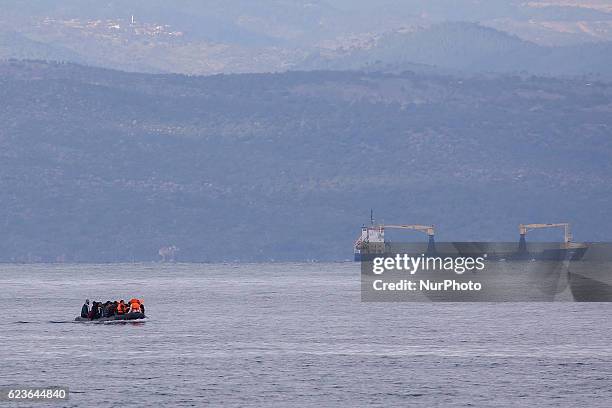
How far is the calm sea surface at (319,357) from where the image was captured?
85062 millimetres

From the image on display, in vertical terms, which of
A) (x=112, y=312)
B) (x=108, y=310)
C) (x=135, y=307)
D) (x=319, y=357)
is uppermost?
(x=135, y=307)

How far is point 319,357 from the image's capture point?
102 meters

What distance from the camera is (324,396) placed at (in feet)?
278

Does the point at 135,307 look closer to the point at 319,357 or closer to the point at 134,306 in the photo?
the point at 134,306

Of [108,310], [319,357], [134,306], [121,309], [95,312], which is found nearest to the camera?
[319,357]

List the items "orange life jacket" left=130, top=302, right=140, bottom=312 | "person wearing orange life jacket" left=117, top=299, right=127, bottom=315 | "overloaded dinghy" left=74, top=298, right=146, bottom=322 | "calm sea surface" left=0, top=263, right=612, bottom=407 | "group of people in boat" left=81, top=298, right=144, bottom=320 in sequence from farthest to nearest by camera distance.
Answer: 1. "person wearing orange life jacket" left=117, top=299, right=127, bottom=315
2. "group of people in boat" left=81, top=298, right=144, bottom=320
3. "orange life jacket" left=130, top=302, right=140, bottom=312
4. "overloaded dinghy" left=74, top=298, right=146, bottom=322
5. "calm sea surface" left=0, top=263, right=612, bottom=407

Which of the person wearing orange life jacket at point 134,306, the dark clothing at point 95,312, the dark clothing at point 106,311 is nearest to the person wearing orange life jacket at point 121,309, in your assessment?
the person wearing orange life jacket at point 134,306

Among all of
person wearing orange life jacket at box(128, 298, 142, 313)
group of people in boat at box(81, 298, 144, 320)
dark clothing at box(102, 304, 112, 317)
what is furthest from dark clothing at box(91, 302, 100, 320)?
person wearing orange life jacket at box(128, 298, 142, 313)

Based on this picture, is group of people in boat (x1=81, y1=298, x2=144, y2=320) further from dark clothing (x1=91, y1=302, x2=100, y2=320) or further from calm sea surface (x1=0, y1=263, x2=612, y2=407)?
calm sea surface (x1=0, y1=263, x2=612, y2=407)

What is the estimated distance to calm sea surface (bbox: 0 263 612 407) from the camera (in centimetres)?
8506

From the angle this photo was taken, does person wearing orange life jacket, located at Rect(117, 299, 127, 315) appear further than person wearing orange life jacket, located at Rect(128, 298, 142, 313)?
Yes

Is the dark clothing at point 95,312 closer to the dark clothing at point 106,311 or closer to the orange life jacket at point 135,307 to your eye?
the dark clothing at point 106,311

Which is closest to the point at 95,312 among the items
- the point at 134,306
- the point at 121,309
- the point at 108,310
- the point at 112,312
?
the point at 108,310

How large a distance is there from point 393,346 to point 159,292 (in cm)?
9168
